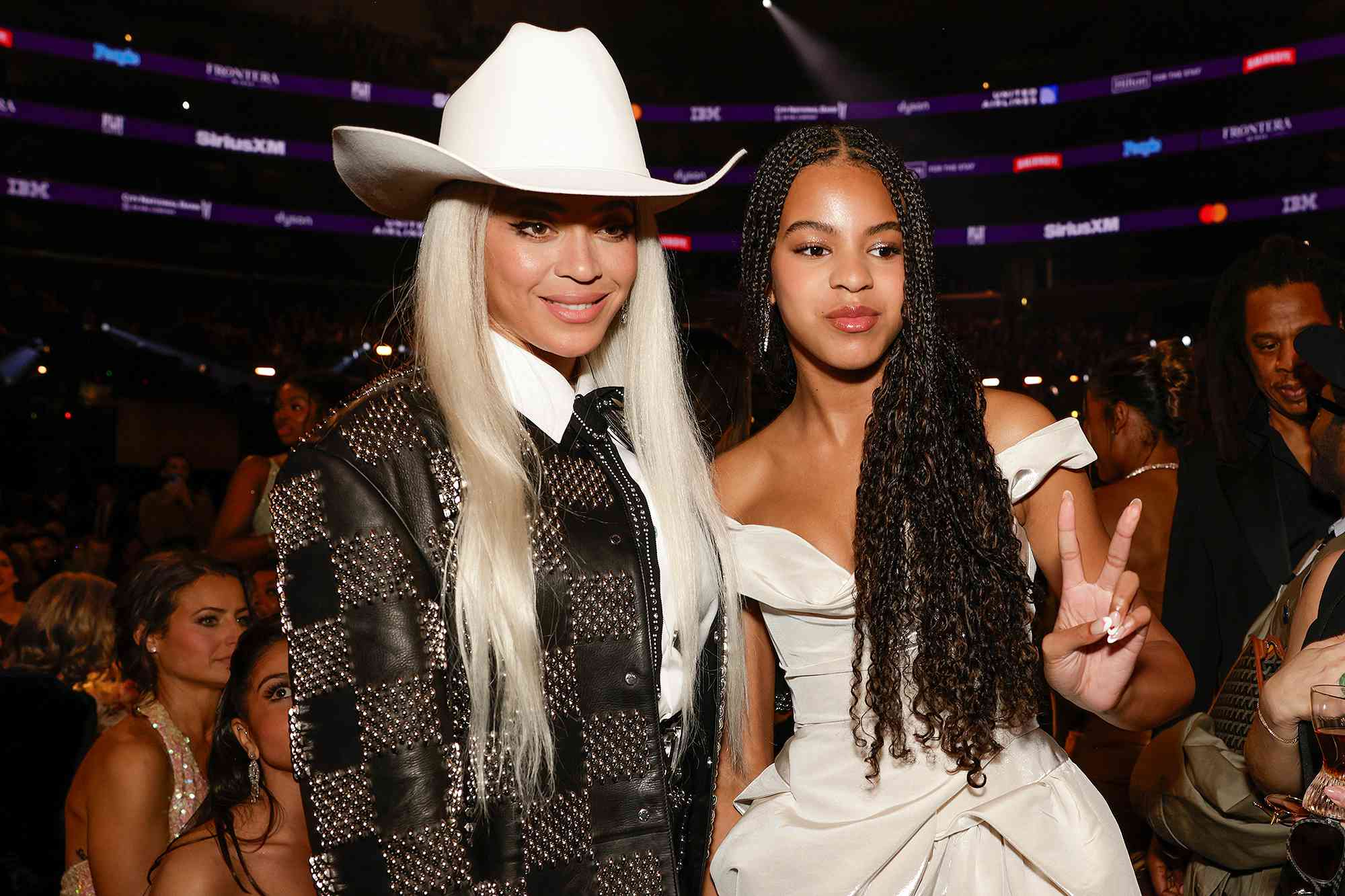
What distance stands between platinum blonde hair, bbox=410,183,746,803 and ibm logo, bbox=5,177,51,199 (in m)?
9.87

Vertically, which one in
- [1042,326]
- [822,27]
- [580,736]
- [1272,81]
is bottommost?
[580,736]

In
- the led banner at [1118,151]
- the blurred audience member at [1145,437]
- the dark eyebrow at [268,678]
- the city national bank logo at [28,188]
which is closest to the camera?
the dark eyebrow at [268,678]

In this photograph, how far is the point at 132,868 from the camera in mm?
3016

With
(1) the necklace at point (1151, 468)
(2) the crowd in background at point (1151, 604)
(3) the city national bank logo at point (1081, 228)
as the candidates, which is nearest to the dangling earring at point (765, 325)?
(2) the crowd in background at point (1151, 604)

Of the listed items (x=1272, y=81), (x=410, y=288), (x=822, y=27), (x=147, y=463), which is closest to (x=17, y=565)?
(x=147, y=463)

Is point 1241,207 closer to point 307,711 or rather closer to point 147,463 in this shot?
point 147,463

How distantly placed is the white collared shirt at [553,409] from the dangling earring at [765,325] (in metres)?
0.52

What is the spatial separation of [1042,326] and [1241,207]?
2.07 m

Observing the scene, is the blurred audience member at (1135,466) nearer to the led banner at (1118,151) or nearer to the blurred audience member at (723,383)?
the blurred audience member at (723,383)

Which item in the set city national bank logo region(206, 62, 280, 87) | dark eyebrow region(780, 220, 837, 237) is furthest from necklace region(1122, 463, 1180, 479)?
city national bank logo region(206, 62, 280, 87)

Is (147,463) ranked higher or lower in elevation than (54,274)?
lower

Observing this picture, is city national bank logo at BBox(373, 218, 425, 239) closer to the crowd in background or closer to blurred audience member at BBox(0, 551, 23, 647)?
blurred audience member at BBox(0, 551, 23, 647)

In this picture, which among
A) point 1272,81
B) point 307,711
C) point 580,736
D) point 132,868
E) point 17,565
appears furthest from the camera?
point 1272,81

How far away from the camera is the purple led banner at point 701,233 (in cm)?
1040
